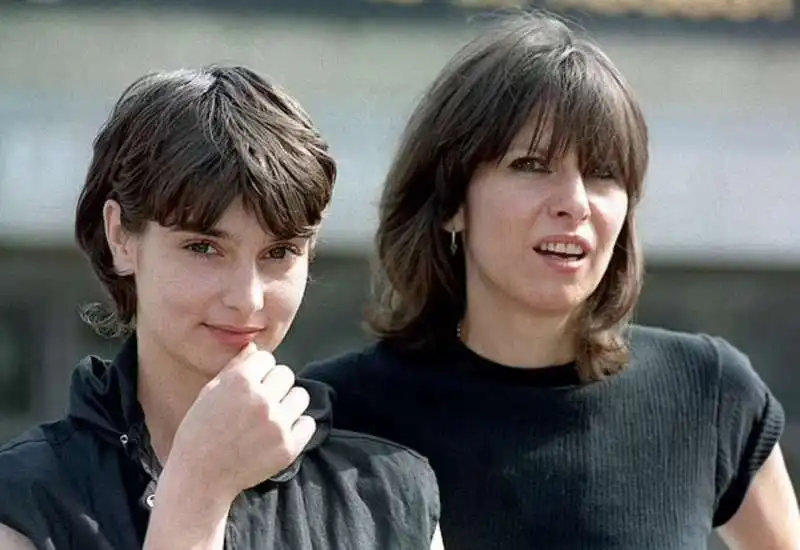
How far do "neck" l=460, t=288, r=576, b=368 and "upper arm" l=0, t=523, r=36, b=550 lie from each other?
0.72 metres

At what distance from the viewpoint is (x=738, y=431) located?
6.51 feet

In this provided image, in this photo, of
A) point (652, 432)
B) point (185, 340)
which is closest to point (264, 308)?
point (185, 340)

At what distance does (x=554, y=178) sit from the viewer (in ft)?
6.13

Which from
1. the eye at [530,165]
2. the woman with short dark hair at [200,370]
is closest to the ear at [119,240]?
the woman with short dark hair at [200,370]

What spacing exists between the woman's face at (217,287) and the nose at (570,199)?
411mm

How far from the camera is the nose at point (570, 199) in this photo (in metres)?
1.85

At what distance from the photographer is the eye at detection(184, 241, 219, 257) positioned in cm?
151

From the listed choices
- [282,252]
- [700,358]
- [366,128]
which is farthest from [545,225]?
[366,128]

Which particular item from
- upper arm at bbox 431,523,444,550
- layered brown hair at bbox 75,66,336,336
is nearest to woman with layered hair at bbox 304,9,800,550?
upper arm at bbox 431,523,444,550

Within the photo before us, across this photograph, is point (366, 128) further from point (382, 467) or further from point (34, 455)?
point (34, 455)

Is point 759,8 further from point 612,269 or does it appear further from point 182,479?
point 182,479

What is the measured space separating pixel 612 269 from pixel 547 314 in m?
0.16

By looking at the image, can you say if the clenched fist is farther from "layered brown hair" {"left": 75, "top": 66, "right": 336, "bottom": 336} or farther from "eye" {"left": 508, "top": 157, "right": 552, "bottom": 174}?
"eye" {"left": 508, "top": 157, "right": 552, "bottom": 174}

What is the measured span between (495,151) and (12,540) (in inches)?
30.0
